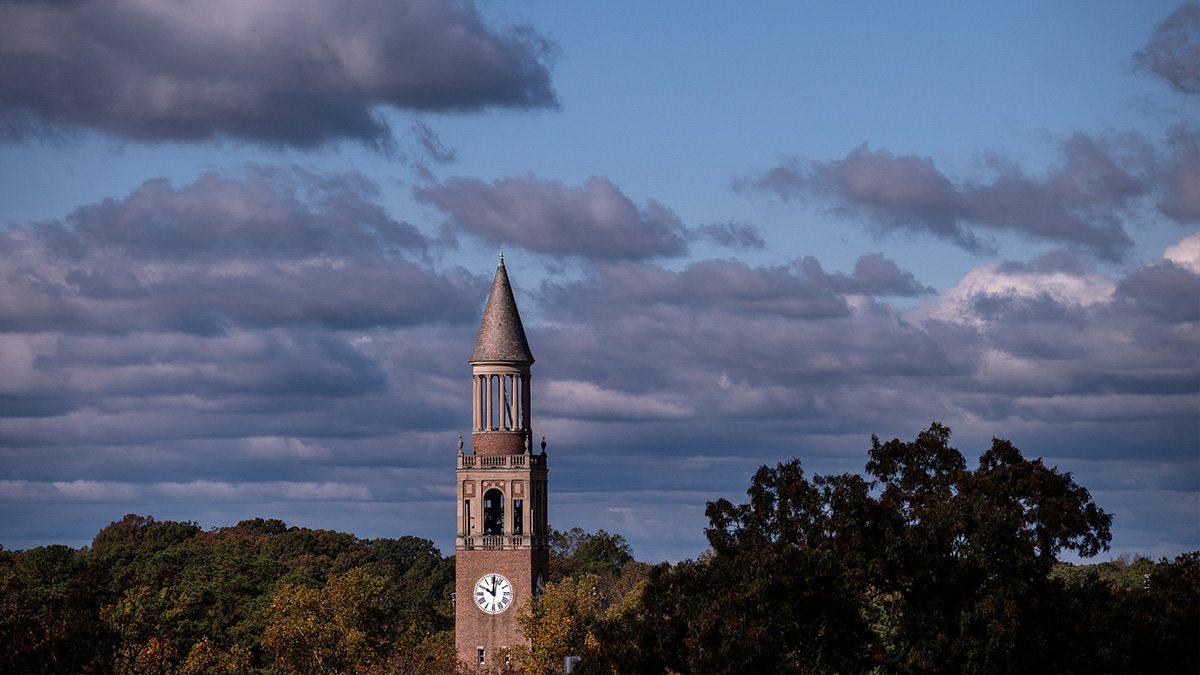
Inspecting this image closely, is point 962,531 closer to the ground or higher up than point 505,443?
closer to the ground

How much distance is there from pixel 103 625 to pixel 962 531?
1245 inches

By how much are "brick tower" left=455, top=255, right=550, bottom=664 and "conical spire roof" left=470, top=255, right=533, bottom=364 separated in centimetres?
5

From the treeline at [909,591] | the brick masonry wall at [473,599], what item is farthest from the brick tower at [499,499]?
the treeline at [909,591]

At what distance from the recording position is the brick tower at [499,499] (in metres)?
86.2

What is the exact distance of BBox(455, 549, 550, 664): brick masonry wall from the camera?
280ft

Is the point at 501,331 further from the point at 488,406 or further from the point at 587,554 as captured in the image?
the point at 587,554

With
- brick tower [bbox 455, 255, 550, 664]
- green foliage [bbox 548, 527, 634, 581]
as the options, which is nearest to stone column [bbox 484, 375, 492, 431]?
brick tower [bbox 455, 255, 550, 664]

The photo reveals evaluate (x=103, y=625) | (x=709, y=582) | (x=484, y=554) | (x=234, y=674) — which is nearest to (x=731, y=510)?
(x=709, y=582)

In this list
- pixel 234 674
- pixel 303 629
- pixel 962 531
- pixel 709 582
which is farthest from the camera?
pixel 303 629

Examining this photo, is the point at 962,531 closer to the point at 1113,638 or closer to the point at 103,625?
the point at 1113,638

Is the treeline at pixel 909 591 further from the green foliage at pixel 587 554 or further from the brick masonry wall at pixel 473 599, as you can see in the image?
the green foliage at pixel 587 554

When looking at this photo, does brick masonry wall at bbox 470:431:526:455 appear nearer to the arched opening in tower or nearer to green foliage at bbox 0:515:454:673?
the arched opening in tower

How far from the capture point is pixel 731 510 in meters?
56.0

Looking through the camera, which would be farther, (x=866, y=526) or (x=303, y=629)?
(x=303, y=629)
